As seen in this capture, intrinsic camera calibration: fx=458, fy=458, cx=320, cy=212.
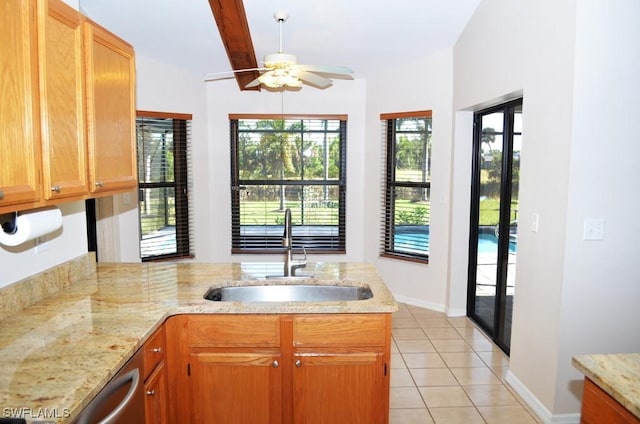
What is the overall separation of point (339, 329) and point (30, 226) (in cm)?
135

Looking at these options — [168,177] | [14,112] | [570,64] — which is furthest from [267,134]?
[14,112]

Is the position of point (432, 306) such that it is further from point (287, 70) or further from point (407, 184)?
point (287, 70)

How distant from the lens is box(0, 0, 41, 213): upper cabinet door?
4.71 ft

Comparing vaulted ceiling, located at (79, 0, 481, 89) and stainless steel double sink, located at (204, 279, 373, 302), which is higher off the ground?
vaulted ceiling, located at (79, 0, 481, 89)

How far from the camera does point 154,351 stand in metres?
1.92

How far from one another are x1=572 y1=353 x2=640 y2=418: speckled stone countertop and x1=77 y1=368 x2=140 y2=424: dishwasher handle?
1465 mm

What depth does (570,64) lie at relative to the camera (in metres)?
2.45

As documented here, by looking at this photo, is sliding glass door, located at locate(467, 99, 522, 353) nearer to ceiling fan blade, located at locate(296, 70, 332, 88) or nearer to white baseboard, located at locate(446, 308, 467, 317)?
white baseboard, located at locate(446, 308, 467, 317)

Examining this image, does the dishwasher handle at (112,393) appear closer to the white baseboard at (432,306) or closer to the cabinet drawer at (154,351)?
the cabinet drawer at (154,351)

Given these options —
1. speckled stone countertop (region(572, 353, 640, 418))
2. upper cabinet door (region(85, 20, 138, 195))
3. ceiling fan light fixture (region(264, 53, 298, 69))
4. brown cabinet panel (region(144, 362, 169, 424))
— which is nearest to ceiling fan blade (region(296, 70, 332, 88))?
ceiling fan light fixture (region(264, 53, 298, 69))

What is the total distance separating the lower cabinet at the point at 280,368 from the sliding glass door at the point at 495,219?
174 centimetres

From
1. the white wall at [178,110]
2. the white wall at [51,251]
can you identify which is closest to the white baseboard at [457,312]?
the white wall at [178,110]

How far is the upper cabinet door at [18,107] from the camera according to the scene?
56.5 inches

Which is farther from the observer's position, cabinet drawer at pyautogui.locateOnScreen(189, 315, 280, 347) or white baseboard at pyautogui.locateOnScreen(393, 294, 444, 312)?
white baseboard at pyautogui.locateOnScreen(393, 294, 444, 312)
